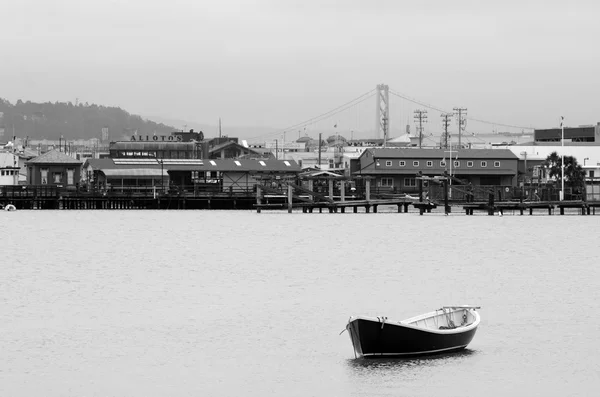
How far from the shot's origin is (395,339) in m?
29.5

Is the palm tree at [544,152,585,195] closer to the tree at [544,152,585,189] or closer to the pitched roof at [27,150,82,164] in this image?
the tree at [544,152,585,189]

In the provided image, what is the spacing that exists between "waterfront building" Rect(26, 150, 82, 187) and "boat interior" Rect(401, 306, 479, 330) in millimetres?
106298

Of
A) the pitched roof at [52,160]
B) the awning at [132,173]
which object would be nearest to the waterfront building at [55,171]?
the pitched roof at [52,160]

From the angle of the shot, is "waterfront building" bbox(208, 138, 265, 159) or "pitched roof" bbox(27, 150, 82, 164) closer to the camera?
"pitched roof" bbox(27, 150, 82, 164)

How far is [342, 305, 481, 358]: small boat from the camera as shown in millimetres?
29203

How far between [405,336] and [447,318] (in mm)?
2962

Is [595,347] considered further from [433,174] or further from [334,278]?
[433,174]

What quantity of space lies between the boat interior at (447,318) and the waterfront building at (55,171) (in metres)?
106

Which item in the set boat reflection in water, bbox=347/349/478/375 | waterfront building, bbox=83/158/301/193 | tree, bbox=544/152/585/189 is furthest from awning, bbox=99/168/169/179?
boat reflection in water, bbox=347/349/478/375

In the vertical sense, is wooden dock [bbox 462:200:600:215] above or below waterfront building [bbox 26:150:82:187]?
below

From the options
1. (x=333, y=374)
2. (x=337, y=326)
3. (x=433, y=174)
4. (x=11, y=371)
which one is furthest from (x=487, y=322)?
(x=433, y=174)

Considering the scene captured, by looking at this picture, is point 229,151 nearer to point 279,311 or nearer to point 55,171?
point 55,171

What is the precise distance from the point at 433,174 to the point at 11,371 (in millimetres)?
106481

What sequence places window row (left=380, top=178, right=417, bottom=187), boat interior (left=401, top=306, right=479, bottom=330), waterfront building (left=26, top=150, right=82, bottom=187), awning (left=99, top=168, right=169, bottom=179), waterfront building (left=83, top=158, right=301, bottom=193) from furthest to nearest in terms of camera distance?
1. waterfront building (left=26, top=150, right=82, bottom=187)
2. window row (left=380, top=178, right=417, bottom=187)
3. awning (left=99, top=168, right=169, bottom=179)
4. waterfront building (left=83, top=158, right=301, bottom=193)
5. boat interior (left=401, top=306, right=479, bottom=330)
